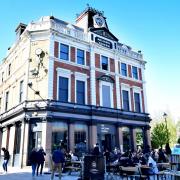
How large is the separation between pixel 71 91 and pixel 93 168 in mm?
12865

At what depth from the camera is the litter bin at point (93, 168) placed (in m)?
12.0

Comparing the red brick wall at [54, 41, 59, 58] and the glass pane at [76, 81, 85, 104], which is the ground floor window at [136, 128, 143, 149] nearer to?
the glass pane at [76, 81, 85, 104]

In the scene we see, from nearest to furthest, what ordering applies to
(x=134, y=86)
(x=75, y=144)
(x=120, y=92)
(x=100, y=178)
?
(x=100, y=178)
(x=75, y=144)
(x=120, y=92)
(x=134, y=86)

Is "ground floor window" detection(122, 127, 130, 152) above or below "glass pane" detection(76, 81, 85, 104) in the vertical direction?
below

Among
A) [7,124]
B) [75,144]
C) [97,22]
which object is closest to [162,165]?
[75,144]

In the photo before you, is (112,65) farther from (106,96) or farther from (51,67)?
(51,67)

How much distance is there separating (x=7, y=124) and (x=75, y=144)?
8.14m

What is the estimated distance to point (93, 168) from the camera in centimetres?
1207

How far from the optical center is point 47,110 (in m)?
21.6

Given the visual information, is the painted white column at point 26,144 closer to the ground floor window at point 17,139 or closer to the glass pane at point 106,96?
the ground floor window at point 17,139

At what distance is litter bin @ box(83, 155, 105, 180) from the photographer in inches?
471

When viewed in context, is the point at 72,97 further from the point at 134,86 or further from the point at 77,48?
the point at 134,86

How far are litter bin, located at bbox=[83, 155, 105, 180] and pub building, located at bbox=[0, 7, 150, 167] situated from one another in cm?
963

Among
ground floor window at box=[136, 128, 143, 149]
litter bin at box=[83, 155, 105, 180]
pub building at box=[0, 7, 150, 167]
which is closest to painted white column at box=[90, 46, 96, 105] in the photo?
pub building at box=[0, 7, 150, 167]
